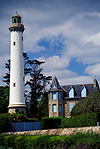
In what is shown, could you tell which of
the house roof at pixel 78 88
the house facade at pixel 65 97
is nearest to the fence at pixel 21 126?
the house facade at pixel 65 97

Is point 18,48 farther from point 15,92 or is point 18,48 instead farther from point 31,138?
point 31,138

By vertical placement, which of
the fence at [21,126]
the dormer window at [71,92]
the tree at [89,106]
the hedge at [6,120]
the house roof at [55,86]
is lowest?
the fence at [21,126]

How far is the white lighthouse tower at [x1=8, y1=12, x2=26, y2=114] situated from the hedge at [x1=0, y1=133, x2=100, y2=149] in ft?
84.1

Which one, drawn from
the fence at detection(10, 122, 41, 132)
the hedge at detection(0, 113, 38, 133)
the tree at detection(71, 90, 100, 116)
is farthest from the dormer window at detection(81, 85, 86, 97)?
the tree at detection(71, 90, 100, 116)

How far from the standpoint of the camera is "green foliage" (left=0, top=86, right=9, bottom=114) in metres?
47.3

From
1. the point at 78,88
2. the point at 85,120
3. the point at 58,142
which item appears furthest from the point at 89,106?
the point at 78,88

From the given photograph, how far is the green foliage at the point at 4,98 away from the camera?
47.3 metres

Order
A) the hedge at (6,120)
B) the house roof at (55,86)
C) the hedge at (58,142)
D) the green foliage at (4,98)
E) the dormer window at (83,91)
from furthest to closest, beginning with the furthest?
the green foliage at (4,98), the house roof at (55,86), the dormer window at (83,91), the hedge at (6,120), the hedge at (58,142)

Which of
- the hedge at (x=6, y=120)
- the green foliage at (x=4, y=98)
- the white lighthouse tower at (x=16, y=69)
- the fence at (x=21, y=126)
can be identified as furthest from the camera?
the green foliage at (x=4, y=98)

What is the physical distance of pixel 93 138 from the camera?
1018 centimetres

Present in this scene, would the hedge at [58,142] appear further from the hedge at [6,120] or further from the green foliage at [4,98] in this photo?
the green foliage at [4,98]

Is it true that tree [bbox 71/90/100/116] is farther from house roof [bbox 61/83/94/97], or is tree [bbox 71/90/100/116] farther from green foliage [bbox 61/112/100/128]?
house roof [bbox 61/83/94/97]

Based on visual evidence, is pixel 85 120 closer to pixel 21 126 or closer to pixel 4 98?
pixel 21 126

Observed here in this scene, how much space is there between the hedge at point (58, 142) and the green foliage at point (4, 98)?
33.2 m
